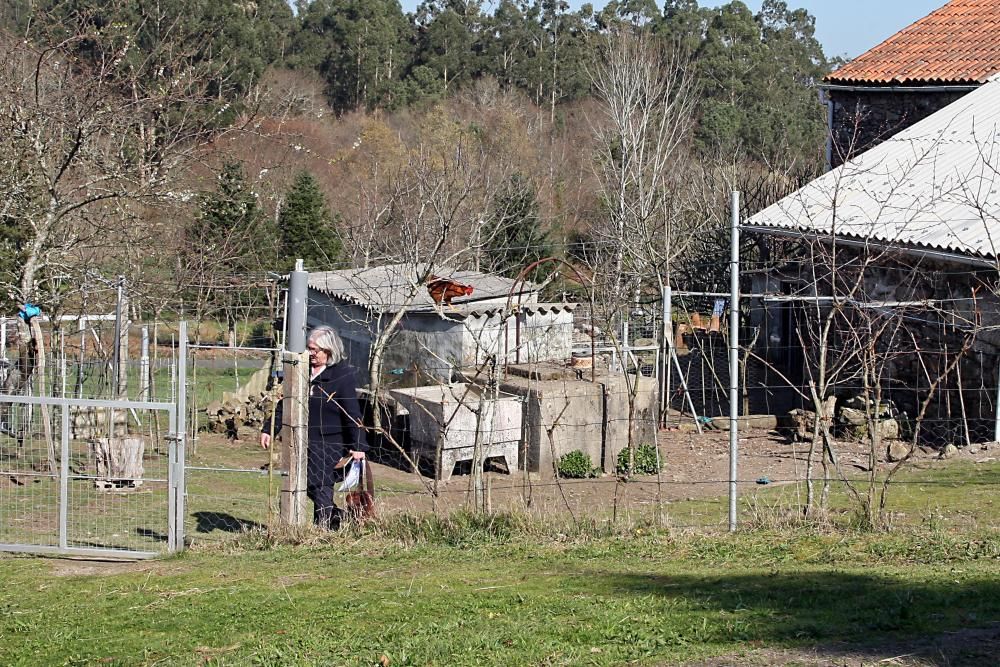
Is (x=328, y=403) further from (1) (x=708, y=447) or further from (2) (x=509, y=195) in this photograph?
(2) (x=509, y=195)

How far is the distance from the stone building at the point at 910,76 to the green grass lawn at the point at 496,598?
16922 millimetres

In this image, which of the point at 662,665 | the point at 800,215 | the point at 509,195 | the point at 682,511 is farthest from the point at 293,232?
the point at 662,665

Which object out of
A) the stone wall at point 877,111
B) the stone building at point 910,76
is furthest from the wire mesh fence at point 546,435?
the stone building at point 910,76

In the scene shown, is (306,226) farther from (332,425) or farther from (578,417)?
(332,425)

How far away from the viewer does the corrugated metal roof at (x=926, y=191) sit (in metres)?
16.1

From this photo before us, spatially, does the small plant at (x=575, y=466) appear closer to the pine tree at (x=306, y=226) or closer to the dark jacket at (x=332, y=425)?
the dark jacket at (x=332, y=425)

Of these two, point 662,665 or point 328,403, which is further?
point 328,403

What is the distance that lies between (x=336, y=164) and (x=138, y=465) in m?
31.4

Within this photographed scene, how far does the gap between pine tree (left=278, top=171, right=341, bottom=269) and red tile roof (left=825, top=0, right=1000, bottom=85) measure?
14625 mm

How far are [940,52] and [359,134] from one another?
2702cm

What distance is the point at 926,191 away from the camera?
18.0m

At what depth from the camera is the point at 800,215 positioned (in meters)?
18.9

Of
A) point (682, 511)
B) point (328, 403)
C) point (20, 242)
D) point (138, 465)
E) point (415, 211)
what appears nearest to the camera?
point (328, 403)

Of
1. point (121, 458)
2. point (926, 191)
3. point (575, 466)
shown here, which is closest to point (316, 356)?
point (121, 458)
